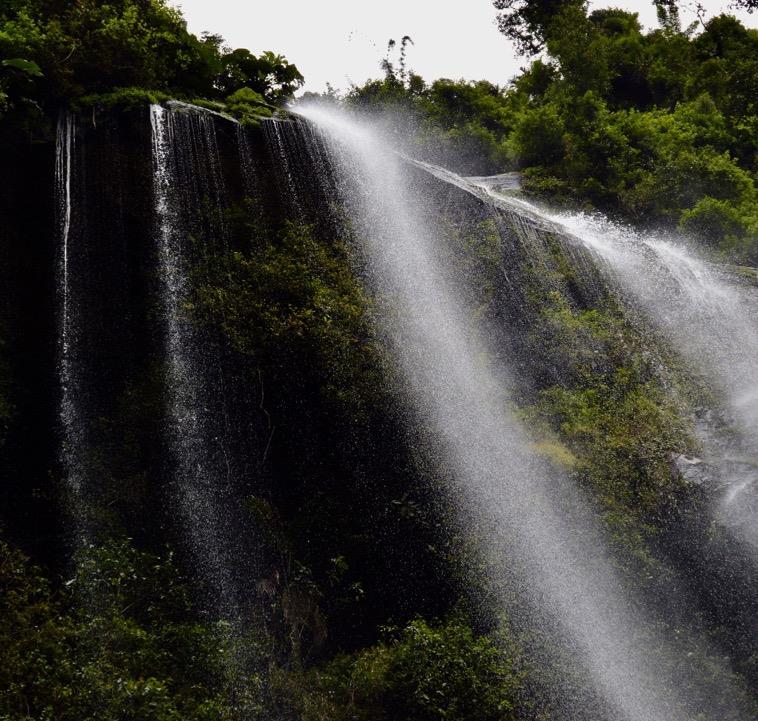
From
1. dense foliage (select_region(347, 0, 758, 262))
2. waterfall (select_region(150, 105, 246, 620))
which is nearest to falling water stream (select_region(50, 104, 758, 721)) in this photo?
waterfall (select_region(150, 105, 246, 620))

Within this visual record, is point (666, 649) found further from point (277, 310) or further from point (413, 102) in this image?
point (413, 102)

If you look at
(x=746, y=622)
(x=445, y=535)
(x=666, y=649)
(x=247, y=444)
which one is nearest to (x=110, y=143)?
(x=247, y=444)

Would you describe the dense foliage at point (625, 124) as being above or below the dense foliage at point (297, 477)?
above

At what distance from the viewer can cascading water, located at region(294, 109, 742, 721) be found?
9375 mm

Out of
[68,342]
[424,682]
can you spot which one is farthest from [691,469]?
[68,342]

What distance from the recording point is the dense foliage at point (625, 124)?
17531 mm

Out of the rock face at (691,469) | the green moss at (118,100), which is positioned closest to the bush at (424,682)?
the rock face at (691,469)

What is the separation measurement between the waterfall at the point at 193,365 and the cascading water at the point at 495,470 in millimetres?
2588

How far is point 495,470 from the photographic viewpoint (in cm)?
1082

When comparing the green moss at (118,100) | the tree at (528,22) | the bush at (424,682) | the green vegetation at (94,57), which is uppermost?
the tree at (528,22)

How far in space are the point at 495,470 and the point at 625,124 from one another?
13.0 metres

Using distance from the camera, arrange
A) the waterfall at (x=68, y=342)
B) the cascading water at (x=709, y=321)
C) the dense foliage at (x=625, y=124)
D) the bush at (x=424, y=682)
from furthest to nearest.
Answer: the dense foliage at (x=625, y=124), the cascading water at (x=709, y=321), the waterfall at (x=68, y=342), the bush at (x=424, y=682)

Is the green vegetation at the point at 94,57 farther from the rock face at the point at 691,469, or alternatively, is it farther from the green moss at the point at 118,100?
the rock face at the point at 691,469

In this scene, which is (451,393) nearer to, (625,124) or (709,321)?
(709,321)
